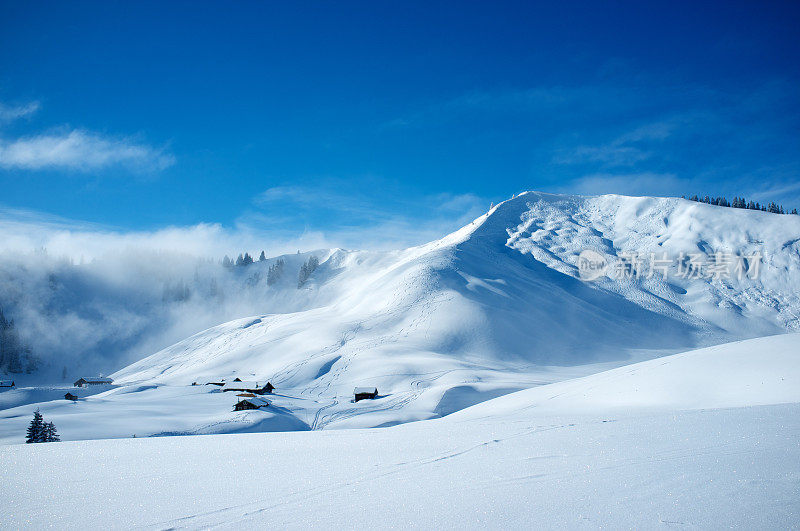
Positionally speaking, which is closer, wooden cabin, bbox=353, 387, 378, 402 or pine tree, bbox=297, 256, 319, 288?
wooden cabin, bbox=353, 387, 378, 402

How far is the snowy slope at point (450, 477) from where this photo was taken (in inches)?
217

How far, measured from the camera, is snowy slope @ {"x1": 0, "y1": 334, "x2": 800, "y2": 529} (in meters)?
5.50

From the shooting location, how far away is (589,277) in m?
123

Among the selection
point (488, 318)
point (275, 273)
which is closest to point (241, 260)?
point (275, 273)

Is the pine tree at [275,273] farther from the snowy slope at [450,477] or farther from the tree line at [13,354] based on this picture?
the snowy slope at [450,477]

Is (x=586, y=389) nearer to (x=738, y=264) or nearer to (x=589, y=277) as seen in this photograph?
(x=589, y=277)

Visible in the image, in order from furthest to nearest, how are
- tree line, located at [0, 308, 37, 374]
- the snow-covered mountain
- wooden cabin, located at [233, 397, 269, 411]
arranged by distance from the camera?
tree line, located at [0, 308, 37, 374], the snow-covered mountain, wooden cabin, located at [233, 397, 269, 411]

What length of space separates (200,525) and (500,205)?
168m

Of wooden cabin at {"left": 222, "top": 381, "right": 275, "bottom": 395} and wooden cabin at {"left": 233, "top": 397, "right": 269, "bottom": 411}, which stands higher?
wooden cabin at {"left": 222, "top": 381, "right": 275, "bottom": 395}

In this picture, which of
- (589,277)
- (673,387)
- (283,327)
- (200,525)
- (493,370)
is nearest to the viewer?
(200,525)

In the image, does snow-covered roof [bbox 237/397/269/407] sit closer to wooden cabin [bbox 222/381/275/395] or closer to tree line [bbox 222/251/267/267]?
wooden cabin [bbox 222/381/275/395]

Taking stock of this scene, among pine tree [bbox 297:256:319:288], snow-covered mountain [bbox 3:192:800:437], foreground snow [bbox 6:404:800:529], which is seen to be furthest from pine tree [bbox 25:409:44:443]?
pine tree [bbox 297:256:319:288]

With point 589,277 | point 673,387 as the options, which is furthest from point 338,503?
point 589,277

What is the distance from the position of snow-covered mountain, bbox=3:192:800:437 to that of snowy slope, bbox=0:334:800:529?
25.0 m
